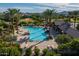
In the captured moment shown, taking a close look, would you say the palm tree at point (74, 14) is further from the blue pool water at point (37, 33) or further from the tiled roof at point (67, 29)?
the blue pool water at point (37, 33)

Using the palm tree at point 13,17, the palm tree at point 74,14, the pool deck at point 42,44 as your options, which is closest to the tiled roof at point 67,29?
the palm tree at point 74,14

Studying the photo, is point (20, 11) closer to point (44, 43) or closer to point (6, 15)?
point (6, 15)

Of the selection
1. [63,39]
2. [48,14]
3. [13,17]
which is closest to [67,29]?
[63,39]

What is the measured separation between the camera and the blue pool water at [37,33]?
369 inches

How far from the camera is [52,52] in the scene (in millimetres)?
9375

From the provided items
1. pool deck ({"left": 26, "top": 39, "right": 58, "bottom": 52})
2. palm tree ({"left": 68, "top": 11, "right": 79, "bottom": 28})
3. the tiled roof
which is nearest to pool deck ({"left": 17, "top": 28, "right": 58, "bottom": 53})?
pool deck ({"left": 26, "top": 39, "right": 58, "bottom": 52})

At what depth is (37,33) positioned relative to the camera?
9.34 meters

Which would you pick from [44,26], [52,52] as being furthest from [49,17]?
[52,52]

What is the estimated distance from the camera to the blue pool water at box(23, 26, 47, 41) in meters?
9.38

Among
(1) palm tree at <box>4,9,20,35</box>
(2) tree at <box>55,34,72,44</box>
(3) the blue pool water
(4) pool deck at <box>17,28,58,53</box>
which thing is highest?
(1) palm tree at <box>4,9,20,35</box>

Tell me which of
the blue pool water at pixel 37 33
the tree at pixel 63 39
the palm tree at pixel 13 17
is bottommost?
the tree at pixel 63 39

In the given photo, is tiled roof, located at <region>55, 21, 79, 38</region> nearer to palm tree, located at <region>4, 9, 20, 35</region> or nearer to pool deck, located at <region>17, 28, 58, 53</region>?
pool deck, located at <region>17, 28, 58, 53</region>

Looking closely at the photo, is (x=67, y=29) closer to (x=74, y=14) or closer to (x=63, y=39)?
(x=63, y=39)

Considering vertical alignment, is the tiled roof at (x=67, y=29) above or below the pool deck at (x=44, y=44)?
above
